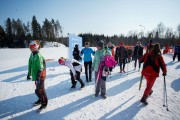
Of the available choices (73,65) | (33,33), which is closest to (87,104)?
(73,65)

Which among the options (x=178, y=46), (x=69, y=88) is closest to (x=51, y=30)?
(x=178, y=46)

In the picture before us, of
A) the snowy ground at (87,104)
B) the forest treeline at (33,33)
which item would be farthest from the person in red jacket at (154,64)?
the forest treeline at (33,33)

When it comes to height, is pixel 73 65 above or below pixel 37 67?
below

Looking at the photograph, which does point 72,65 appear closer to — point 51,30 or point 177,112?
point 177,112

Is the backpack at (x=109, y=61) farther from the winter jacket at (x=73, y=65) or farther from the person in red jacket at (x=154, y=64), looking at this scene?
the winter jacket at (x=73, y=65)

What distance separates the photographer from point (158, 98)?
512cm

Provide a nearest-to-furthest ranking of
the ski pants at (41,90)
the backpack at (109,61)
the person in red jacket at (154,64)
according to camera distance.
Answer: the ski pants at (41,90) < the person in red jacket at (154,64) < the backpack at (109,61)

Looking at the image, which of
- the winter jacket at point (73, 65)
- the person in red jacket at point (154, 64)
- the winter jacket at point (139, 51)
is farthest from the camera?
the winter jacket at point (139, 51)

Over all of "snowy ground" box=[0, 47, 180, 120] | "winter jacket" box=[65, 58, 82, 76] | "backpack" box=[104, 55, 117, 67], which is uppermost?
"backpack" box=[104, 55, 117, 67]

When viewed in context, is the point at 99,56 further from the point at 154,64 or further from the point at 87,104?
the point at 154,64

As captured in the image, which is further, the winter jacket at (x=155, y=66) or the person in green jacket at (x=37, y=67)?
the winter jacket at (x=155, y=66)

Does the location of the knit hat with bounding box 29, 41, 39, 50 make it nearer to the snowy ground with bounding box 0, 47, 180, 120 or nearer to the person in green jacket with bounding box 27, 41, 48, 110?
the person in green jacket with bounding box 27, 41, 48, 110

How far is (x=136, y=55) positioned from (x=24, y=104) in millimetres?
8349

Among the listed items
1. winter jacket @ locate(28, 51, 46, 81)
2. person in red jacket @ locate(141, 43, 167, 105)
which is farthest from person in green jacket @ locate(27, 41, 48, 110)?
person in red jacket @ locate(141, 43, 167, 105)
